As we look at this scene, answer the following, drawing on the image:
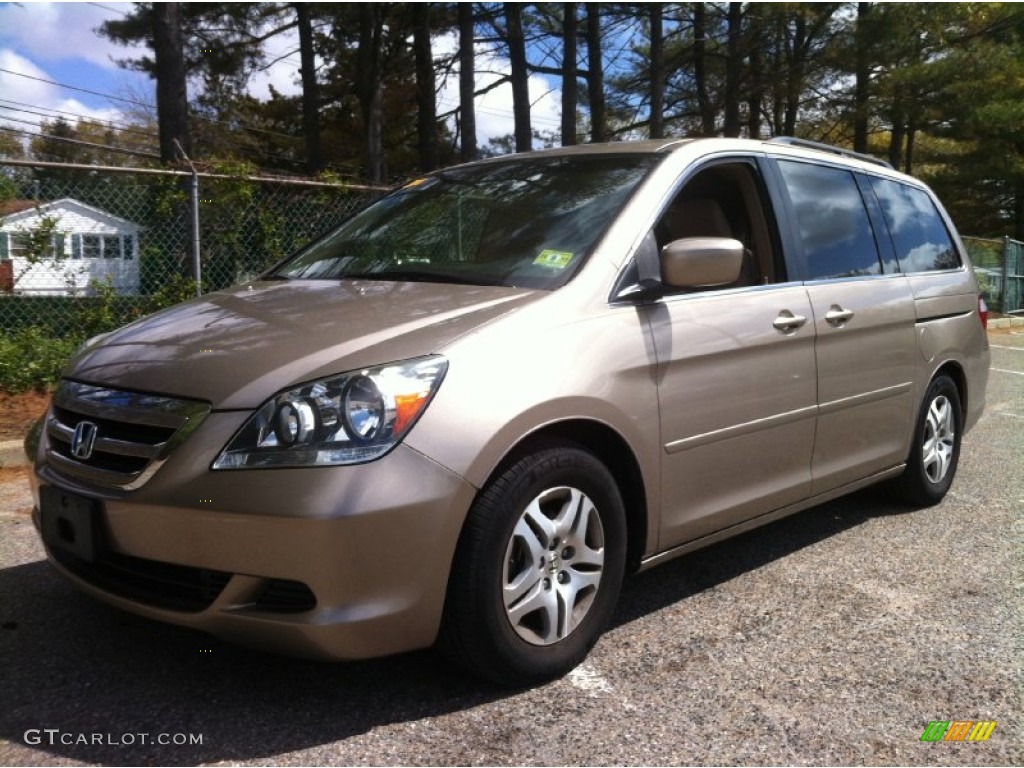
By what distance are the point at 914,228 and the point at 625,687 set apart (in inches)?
126

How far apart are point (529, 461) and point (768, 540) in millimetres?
2109

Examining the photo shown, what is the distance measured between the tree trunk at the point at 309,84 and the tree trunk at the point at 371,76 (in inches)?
50.4

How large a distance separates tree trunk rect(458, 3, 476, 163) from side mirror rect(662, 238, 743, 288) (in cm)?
1771

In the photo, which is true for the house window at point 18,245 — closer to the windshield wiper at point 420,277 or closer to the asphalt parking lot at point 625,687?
the asphalt parking lot at point 625,687

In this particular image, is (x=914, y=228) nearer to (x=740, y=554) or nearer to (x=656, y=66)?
(x=740, y=554)

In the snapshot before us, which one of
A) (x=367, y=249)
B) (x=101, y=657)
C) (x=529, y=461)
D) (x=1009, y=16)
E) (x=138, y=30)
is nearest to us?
(x=529, y=461)

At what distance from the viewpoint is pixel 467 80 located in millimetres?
20344

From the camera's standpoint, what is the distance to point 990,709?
2.73 meters

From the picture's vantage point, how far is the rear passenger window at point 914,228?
15.3 feet

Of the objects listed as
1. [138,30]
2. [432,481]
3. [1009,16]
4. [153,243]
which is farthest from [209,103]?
[432,481]

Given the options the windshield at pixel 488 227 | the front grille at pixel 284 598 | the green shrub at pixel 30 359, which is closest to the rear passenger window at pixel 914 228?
the windshield at pixel 488 227

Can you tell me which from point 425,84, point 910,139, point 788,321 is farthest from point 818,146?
point 910,139

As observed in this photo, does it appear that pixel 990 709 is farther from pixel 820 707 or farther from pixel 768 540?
pixel 768 540

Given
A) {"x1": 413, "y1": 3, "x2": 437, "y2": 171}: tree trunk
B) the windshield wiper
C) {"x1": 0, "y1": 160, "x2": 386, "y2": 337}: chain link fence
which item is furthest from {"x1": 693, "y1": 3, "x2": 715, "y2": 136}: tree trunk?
the windshield wiper
